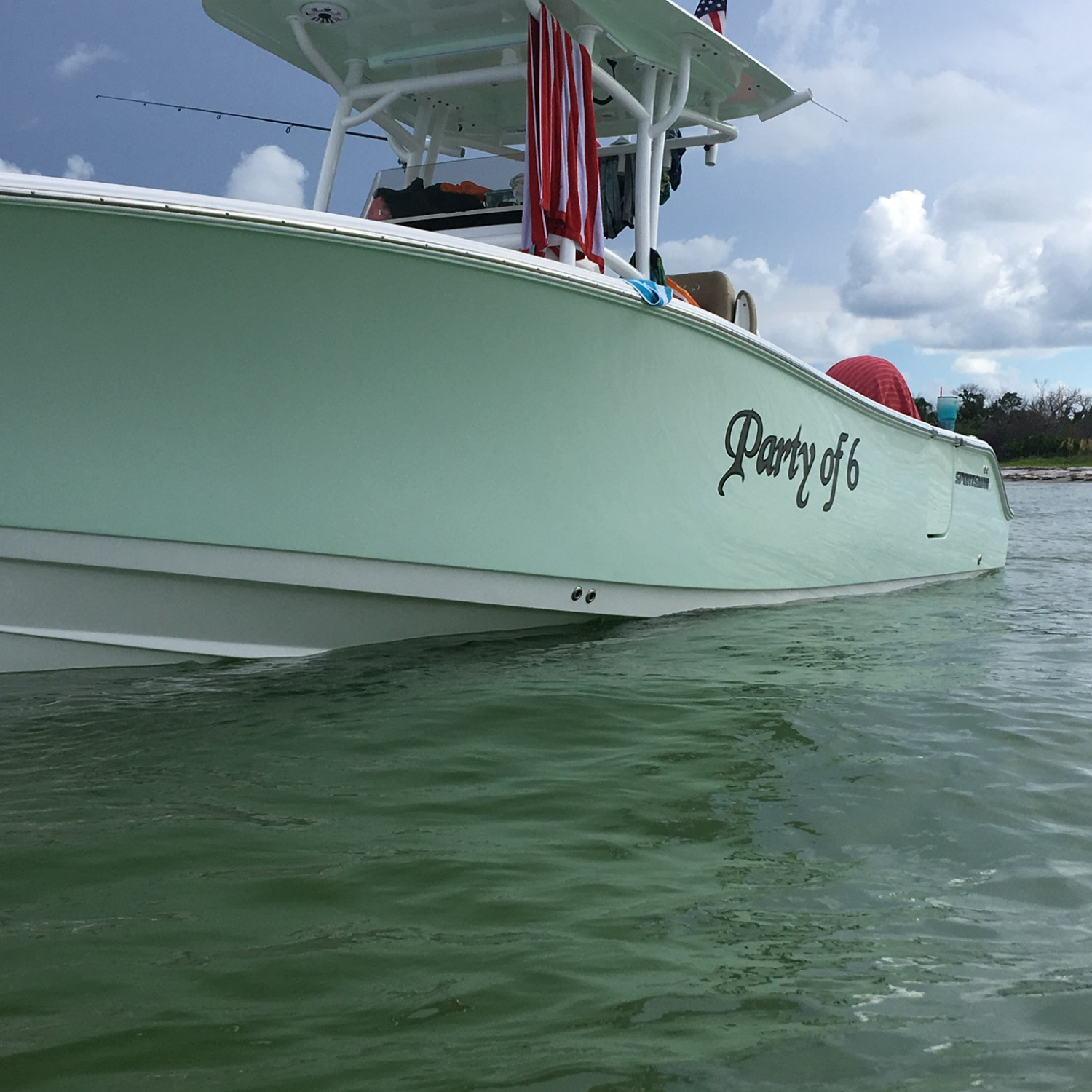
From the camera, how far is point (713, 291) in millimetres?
5523

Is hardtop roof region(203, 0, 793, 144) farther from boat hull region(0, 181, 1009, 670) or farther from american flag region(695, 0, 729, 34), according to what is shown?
boat hull region(0, 181, 1009, 670)

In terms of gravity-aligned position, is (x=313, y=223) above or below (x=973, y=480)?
above

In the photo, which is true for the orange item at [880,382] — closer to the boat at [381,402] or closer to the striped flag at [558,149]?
the boat at [381,402]

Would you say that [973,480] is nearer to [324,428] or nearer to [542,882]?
[324,428]

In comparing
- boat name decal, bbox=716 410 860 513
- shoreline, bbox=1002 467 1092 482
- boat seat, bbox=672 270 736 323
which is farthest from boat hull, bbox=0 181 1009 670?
shoreline, bbox=1002 467 1092 482

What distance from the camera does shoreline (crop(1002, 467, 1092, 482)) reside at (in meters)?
44.8

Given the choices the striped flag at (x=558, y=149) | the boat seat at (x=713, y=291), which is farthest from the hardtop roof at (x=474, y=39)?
the boat seat at (x=713, y=291)

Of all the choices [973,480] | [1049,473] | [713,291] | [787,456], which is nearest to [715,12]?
[713,291]

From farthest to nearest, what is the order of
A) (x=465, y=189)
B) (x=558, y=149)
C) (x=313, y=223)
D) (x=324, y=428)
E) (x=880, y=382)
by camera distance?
(x=880, y=382) → (x=465, y=189) → (x=558, y=149) → (x=324, y=428) → (x=313, y=223)

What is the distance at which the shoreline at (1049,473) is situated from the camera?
44812mm

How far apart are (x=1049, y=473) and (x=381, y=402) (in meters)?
50.5

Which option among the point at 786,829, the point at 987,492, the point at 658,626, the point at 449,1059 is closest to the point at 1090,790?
the point at 786,829

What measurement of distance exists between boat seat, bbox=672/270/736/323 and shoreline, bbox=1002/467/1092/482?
41.6m

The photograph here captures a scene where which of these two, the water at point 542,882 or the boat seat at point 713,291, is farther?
the boat seat at point 713,291
